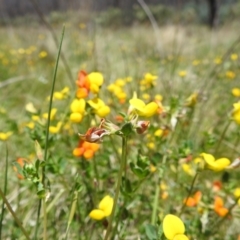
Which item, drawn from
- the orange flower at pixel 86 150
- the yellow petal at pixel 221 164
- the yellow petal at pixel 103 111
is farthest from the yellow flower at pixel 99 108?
the yellow petal at pixel 221 164

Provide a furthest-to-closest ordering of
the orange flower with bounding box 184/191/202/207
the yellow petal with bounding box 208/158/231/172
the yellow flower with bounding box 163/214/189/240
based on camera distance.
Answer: the orange flower with bounding box 184/191/202/207 → the yellow petal with bounding box 208/158/231/172 → the yellow flower with bounding box 163/214/189/240

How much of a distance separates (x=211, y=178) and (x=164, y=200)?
266 millimetres

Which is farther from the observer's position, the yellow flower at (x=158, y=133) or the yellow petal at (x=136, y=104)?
the yellow flower at (x=158, y=133)

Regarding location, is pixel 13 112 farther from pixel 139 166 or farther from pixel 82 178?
pixel 139 166

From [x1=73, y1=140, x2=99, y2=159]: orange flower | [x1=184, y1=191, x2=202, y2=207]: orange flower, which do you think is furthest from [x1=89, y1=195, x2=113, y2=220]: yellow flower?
[x1=184, y1=191, x2=202, y2=207]: orange flower

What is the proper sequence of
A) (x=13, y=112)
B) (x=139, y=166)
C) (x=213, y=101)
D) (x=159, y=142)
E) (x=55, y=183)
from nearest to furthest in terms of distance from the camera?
(x=139, y=166) → (x=159, y=142) → (x=55, y=183) → (x=213, y=101) → (x=13, y=112)

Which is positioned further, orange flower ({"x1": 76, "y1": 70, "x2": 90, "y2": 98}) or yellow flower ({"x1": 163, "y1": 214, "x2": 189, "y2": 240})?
orange flower ({"x1": 76, "y1": 70, "x2": 90, "y2": 98})

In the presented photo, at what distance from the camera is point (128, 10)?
13.2m

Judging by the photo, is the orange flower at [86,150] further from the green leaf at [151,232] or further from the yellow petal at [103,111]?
the green leaf at [151,232]

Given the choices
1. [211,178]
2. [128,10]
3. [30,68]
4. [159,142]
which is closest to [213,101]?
[211,178]

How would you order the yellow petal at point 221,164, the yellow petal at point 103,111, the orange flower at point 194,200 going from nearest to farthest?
the yellow petal at point 221,164 → the yellow petal at point 103,111 → the orange flower at point 194,200

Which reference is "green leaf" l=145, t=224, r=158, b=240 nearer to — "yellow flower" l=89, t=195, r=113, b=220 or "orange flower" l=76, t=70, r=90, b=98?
"yellow flower" l=89, t=195, r=113, b=220

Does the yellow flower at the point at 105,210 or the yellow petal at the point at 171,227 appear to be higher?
the yellow flower at the point at 105,210

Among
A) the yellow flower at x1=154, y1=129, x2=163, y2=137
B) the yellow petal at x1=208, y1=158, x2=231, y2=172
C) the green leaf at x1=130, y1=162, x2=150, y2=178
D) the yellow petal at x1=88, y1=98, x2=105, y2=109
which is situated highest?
the yellow flower at x1=154, y1=129, x2=163, y2=137
